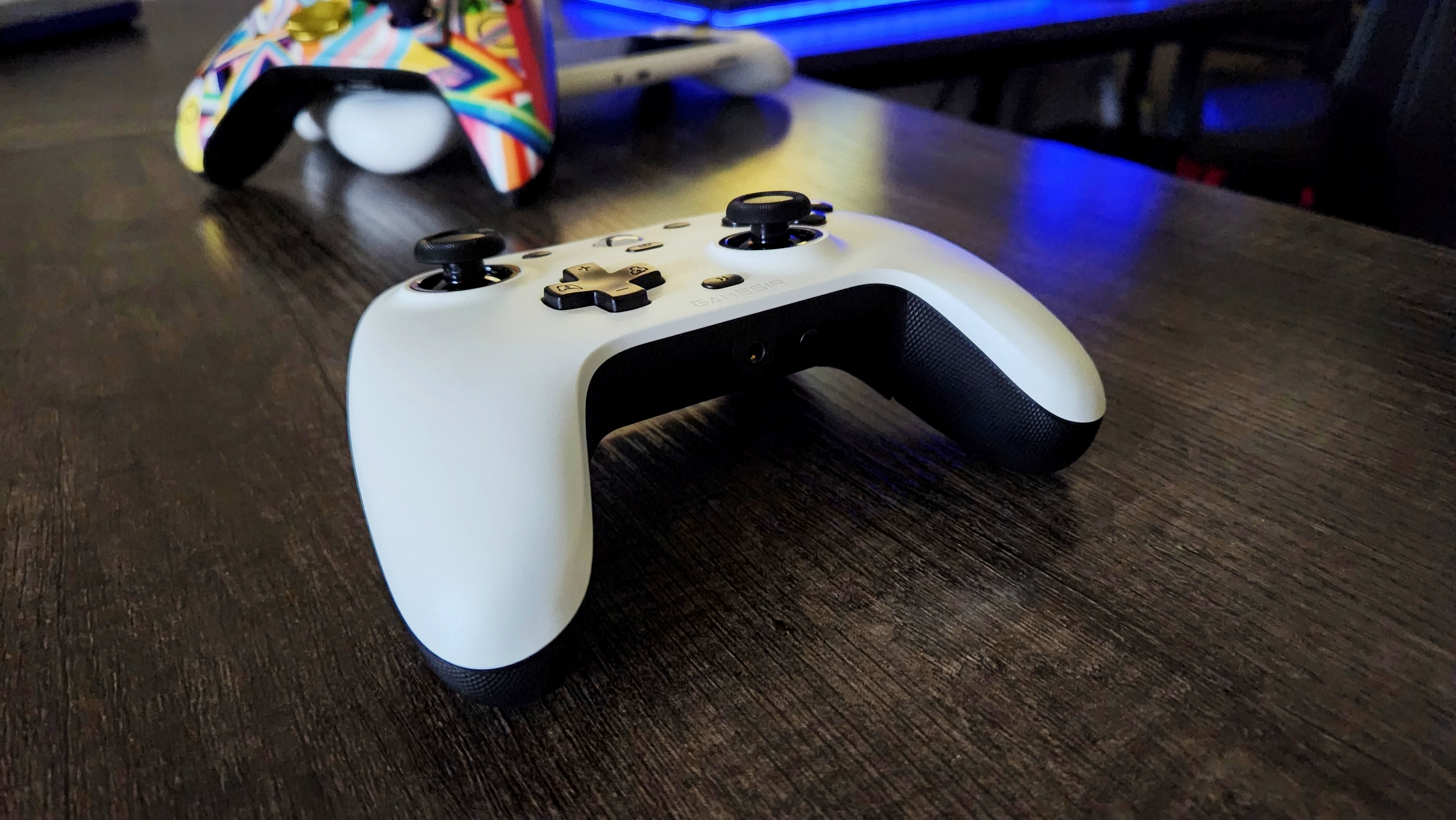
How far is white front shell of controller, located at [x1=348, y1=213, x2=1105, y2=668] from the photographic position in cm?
24

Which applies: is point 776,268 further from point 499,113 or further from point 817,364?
point 499,113

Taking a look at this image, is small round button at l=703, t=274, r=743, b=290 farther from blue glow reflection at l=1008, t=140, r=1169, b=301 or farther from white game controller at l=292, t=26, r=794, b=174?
white game controller at l=292, t=26, r=794, b=174

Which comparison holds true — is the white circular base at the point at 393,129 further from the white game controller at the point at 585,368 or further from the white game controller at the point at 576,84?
the white game controller at the point at 585,368

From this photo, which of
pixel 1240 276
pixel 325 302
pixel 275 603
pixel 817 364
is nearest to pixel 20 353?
pixel 325 302

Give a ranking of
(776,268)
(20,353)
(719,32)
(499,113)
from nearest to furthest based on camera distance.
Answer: (776,268)
(20,353)
(499,113)
(719,32)

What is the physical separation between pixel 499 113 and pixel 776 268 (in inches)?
14.3

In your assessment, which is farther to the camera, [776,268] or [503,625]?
[776,268]

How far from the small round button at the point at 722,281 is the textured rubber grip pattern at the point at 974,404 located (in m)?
0.07

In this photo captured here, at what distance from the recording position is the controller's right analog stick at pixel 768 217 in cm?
35

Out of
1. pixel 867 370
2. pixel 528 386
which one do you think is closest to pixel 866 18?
pixel 867 370

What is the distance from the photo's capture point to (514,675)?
0.23m

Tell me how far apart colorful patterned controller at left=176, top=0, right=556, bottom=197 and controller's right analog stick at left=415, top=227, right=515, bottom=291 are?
1.01 ft

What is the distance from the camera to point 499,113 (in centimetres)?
63

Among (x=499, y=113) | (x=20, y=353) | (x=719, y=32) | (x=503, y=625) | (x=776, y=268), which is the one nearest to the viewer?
(x=503, y=625)
